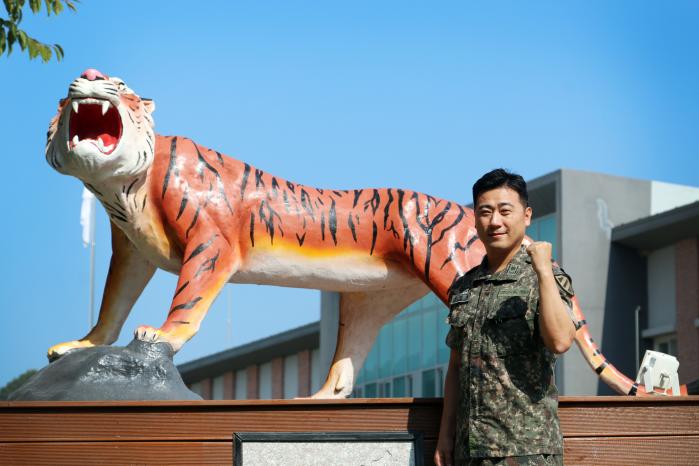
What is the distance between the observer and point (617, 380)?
5.95 metres

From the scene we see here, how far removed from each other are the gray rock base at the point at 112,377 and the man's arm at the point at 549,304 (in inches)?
77.0

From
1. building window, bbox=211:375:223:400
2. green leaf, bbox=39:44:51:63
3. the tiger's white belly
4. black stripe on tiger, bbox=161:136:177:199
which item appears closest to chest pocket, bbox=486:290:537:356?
the tiger's white belly

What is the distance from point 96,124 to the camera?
6125 millimetres

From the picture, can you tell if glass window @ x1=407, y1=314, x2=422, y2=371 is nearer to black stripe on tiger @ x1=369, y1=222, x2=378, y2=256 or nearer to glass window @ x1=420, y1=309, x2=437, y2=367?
glass window @ x1=420, y1=309, x2=437, y2=367

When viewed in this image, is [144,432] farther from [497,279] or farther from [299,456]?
[497,279]

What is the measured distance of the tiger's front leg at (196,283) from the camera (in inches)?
232

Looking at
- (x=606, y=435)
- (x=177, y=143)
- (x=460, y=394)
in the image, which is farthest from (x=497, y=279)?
(x=177, y=143)

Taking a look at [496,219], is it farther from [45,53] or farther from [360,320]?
[45,53]

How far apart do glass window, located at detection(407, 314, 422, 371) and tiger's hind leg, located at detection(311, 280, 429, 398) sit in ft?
64.8

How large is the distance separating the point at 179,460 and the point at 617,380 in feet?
7.27

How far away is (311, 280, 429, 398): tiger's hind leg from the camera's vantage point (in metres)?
6.86

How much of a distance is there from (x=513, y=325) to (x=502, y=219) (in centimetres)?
40

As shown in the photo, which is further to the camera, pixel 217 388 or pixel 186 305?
pixel 217 388

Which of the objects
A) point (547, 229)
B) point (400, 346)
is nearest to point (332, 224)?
point (547, 229)
